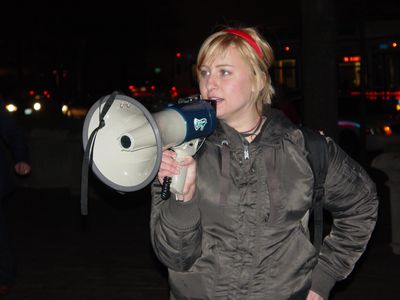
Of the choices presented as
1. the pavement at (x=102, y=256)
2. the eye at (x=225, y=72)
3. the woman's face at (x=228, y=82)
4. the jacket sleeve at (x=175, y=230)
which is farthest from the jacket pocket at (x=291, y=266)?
the pavement at (x=102, y=256)

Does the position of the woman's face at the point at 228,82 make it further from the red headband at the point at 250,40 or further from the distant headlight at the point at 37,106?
the distant headlight at the point at 37,106

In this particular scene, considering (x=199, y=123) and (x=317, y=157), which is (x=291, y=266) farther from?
(x=199, y=123)

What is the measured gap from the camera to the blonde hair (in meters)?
2.89

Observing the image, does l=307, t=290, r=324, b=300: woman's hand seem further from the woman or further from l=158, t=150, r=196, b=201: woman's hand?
l=158, t=150, r=196, b=201: woman's hand

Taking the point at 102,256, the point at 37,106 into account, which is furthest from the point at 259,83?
the point at 37,106

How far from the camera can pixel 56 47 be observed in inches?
1698

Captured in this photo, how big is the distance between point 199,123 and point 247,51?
1.22 feet

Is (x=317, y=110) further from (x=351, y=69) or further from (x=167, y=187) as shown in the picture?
(x=351, y=69)

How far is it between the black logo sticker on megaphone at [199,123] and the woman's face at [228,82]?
0.53ft

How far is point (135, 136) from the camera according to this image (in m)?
2.61

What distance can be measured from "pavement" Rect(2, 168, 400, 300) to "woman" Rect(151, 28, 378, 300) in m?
2.21

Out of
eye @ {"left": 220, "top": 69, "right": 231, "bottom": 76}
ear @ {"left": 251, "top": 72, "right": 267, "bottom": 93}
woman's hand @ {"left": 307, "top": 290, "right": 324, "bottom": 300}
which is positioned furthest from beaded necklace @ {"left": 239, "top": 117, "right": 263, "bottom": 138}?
woman's hand @ {"left": 307, "top": 290, "right": 324, "bottom": 300}

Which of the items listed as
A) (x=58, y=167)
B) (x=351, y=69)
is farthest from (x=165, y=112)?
(x=351, y=69)

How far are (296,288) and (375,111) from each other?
15.2 meters
